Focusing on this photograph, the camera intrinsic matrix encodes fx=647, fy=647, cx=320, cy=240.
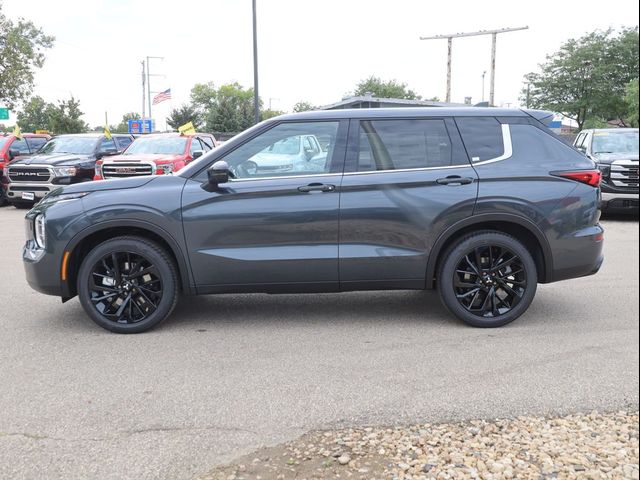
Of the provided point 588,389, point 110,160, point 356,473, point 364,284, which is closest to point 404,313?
point 364,284

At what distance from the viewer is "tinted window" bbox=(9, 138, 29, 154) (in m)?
18.7

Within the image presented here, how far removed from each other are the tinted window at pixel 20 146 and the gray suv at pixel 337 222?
1482 centimetres

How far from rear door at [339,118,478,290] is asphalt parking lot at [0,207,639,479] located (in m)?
0.52

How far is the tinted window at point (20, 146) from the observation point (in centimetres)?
1869

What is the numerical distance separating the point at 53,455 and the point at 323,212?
2.80 meters

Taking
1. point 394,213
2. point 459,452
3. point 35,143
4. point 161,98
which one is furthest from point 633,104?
point 161,98

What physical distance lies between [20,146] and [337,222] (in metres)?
16.6

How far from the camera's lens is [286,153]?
552cm

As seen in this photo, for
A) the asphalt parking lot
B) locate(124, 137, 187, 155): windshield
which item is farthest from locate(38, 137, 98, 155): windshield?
the asphalt parking lot

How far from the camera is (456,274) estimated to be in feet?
17.8

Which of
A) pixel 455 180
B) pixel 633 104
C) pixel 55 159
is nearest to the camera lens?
pixel 633 104

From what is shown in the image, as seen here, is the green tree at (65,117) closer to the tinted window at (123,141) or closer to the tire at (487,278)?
the tinted window at (123,141)

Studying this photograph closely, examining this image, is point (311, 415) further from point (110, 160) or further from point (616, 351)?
point (110, 160)

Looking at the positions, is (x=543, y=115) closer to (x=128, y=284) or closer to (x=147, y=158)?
(x=128, y=284)
